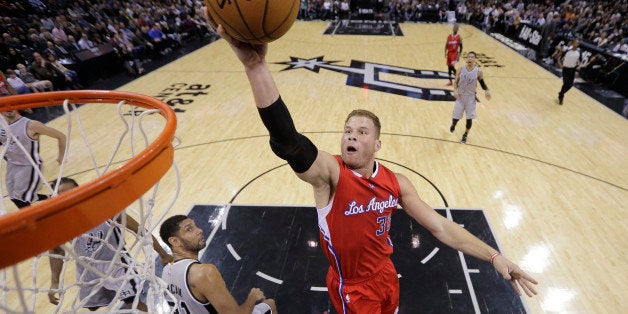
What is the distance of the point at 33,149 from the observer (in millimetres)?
3793

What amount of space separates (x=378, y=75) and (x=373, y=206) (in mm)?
9573

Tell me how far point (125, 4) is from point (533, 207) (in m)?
17.2

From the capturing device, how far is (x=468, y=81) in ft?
20.9

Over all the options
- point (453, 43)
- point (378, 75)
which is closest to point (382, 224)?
point (453, 43)

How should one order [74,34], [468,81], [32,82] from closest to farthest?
[468,81] < [32,82] < [74,34]

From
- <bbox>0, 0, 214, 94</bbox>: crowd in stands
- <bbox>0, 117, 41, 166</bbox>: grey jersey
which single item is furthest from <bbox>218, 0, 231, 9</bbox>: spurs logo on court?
<bbox>0, 0, 214, 94</bbox>: crowd in stands

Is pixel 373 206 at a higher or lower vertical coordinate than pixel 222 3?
lower

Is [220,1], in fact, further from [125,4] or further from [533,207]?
[125,4]

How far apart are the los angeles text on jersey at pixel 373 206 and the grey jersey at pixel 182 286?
3.56 ft

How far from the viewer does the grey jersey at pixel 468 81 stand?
6.32m

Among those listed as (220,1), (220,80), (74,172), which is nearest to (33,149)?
(74,172)

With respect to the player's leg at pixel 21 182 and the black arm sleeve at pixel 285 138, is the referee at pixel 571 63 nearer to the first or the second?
the black arm sleeve at pixel 285 138

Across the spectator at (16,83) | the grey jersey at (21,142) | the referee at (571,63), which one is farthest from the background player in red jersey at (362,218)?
the spectator at (16,83)

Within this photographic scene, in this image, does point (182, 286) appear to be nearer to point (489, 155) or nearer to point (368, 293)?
point (368, 293)
